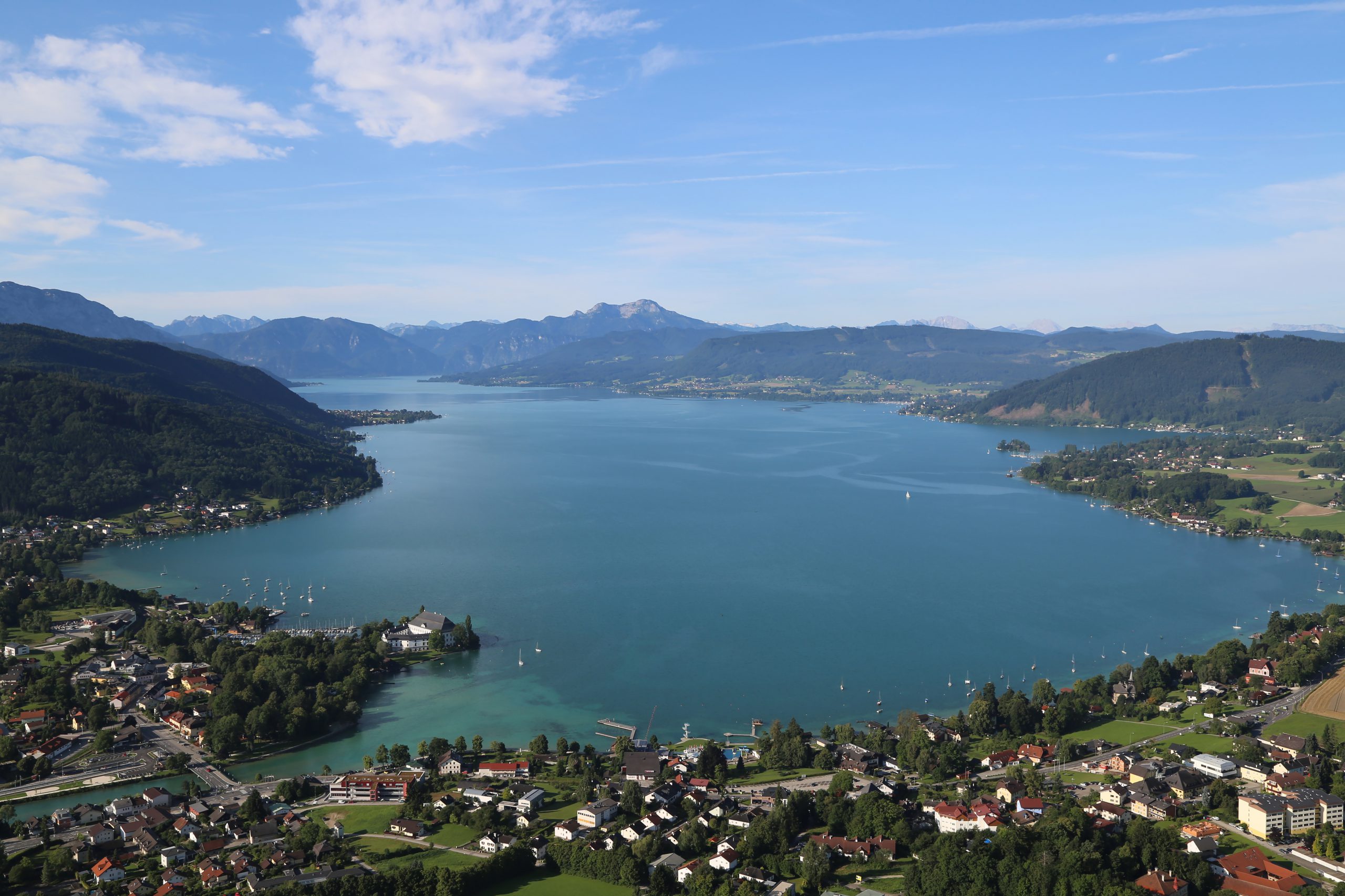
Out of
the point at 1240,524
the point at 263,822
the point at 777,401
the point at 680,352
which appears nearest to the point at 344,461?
the point at 263,822

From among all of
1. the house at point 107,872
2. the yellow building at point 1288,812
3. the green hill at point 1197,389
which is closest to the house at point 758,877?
the yellow building at point 1288,812

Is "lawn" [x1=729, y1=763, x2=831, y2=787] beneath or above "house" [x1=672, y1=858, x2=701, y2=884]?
beneath

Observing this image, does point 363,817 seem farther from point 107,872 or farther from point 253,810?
point 107,872

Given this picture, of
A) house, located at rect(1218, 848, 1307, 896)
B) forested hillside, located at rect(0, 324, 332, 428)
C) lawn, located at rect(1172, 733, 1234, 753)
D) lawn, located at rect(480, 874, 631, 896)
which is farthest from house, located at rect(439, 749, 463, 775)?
forested hillside, located at rect(0, 324, 332, 428)

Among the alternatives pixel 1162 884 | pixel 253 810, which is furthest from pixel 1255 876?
pixel 253 810

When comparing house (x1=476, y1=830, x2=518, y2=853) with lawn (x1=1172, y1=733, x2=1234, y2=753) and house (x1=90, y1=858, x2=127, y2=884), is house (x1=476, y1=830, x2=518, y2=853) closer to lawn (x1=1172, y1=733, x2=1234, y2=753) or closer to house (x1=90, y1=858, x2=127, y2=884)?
house (x1=90, y1=858, x2=127, y2=884)

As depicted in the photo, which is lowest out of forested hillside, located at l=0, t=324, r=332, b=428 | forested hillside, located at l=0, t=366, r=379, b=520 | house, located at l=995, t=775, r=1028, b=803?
house, located at l=995, t=775, r=1028, b=803
